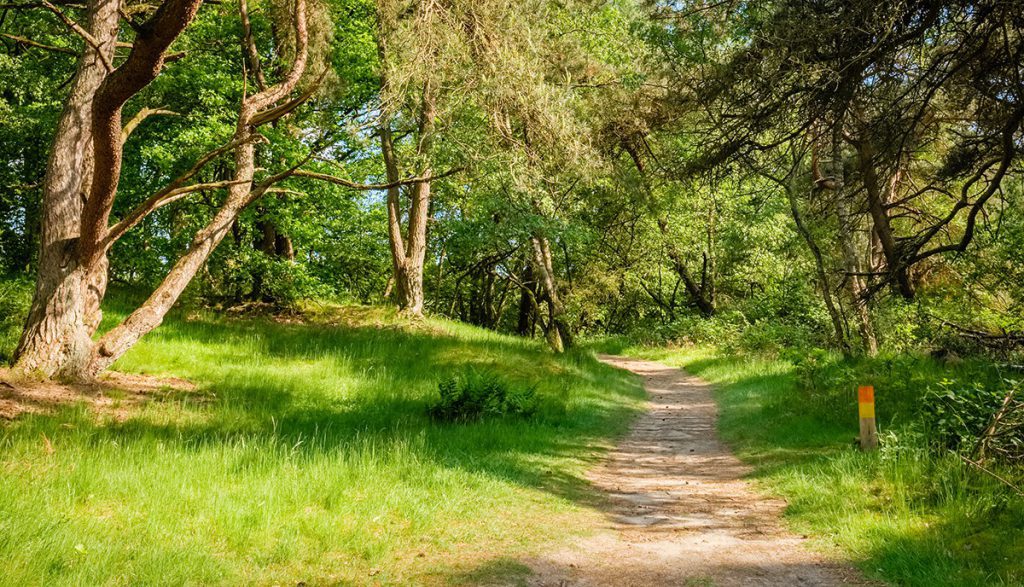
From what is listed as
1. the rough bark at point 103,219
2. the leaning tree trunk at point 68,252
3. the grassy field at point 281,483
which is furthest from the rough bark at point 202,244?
the grassy field at point 281,483

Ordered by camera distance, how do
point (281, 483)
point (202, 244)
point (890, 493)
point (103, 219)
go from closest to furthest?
1. point (281, 483)
2. point (890, 493)
3. point (103, 219)
4. point (202, 244)

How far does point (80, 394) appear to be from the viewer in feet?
24.5

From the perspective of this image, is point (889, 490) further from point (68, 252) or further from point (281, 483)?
point (68, 252)

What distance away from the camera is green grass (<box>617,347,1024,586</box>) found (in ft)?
14.3

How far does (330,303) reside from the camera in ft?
57.5

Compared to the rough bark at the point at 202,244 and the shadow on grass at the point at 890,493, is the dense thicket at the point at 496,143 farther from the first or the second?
the shadow on grass at the point at 890,493

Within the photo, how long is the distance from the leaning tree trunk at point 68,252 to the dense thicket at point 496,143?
3 centimetres

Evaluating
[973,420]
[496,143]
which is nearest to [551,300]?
[496,143]

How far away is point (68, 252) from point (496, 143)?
22.8 ft

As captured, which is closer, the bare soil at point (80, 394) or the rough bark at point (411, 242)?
the bare soil at point (80, 394)

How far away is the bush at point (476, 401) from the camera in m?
9.07

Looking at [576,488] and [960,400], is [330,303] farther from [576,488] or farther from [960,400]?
[960,400]

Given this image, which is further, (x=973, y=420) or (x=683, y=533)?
(x=973, y=420)

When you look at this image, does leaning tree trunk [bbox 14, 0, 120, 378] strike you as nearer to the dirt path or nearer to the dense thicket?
the dense thicket
